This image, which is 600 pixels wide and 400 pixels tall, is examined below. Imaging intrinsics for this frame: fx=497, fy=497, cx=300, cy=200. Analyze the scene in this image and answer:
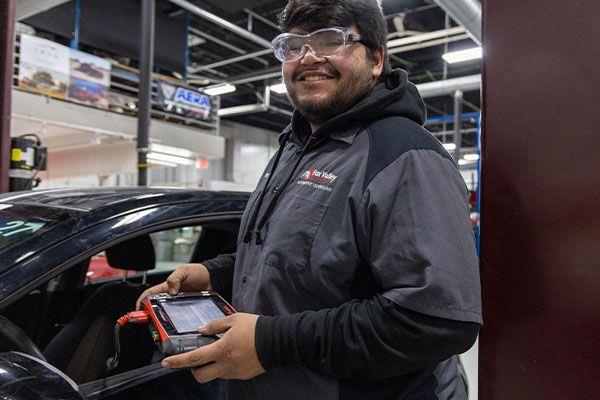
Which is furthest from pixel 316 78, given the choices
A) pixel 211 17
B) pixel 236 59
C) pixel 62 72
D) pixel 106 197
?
pixel 236 59

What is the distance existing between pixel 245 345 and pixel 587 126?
78cm

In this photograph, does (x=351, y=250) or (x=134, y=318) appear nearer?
(x=351, y=250)

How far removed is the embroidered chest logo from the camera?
1107 mm

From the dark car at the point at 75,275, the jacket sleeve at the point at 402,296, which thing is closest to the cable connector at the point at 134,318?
the dark car at the point at 75,275

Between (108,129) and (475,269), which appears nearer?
(475,269)

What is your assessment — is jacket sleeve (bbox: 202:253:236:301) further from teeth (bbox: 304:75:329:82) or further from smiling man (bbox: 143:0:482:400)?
teeth (bbox: 304:75:329:82)

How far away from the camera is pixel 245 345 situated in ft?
3.32

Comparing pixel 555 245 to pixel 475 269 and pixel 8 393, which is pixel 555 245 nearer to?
pixel 475 269

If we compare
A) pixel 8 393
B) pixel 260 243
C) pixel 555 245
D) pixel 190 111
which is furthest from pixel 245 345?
pixel 190 111

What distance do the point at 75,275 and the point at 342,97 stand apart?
6.06ft

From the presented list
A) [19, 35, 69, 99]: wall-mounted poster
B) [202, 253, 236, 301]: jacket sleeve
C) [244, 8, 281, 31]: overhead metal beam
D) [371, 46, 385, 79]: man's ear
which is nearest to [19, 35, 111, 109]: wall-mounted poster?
[19, 35, 69, 99]: wall-mounted poster

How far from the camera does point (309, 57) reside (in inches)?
49.3

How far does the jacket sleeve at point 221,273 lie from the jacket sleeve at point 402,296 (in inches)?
22.4

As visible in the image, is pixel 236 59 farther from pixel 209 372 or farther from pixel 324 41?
pixel 209 372
